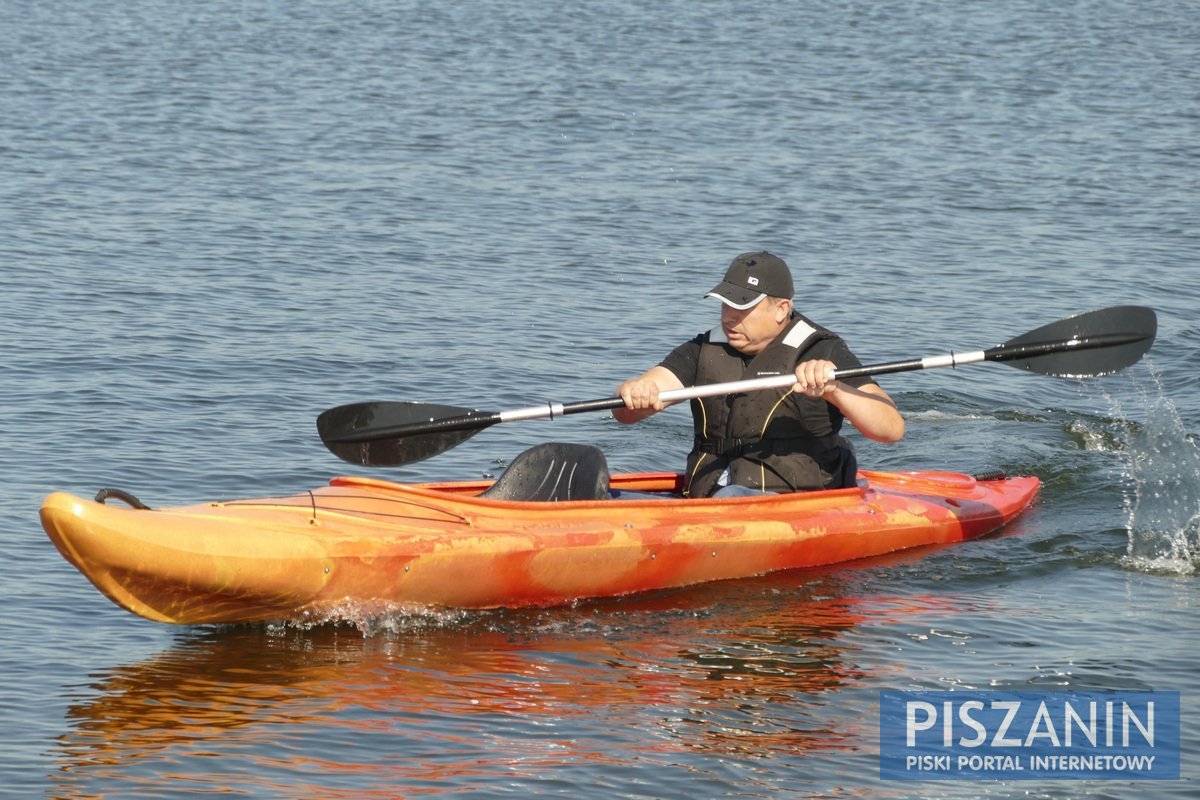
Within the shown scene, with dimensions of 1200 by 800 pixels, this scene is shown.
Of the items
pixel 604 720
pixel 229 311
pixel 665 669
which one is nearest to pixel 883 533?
pixel 665 669

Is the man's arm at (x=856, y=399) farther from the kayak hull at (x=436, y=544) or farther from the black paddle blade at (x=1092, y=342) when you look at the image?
the black paddle blade at (x=1092, y=342)

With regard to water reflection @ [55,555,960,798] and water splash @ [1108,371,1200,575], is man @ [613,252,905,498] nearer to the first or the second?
water reflection @ [55,555,960,798]

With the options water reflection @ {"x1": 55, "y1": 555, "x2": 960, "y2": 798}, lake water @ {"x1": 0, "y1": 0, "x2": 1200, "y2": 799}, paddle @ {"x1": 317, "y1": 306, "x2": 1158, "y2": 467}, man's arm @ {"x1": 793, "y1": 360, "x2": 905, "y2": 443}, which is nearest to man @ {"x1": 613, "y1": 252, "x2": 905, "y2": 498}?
man's arm @ {"x1": 793, "y1": 360, "x2": 905, "y2": 443}

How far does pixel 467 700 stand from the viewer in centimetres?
586

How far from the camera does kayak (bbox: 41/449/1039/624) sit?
5938mm

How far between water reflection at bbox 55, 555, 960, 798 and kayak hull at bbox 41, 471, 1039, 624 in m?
0.17

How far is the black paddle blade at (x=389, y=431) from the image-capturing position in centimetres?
704

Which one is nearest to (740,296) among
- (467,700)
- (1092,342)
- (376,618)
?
(1092,342)

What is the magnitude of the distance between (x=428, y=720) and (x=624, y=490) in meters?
2.11

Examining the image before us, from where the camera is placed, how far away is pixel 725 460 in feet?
24.2

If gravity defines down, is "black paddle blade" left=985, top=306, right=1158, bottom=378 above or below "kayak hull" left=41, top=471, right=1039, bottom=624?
above

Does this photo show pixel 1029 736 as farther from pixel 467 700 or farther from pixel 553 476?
pixel 553 476

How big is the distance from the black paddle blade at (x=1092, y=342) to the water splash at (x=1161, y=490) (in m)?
0.84

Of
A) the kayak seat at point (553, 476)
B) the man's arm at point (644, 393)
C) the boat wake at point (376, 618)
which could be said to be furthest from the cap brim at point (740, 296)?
the boat wake at point (376, 618)
